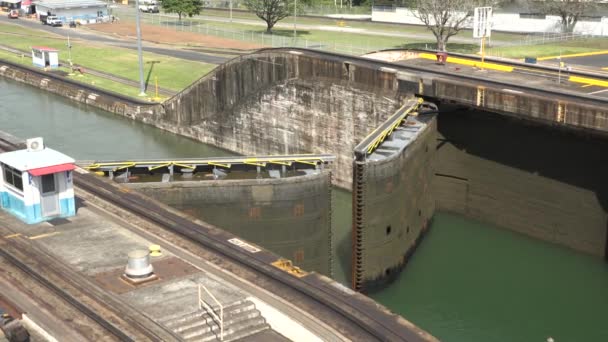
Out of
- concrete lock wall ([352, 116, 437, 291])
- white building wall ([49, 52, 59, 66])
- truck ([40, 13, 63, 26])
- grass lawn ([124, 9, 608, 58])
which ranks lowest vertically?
concrete lock wall ([352, 116, 437, 291])

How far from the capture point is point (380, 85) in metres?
48.2

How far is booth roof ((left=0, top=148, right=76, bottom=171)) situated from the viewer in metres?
28.7

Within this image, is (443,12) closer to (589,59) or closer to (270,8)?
(589,59)

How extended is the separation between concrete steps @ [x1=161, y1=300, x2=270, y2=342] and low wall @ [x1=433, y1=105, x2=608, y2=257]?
25.1 meters

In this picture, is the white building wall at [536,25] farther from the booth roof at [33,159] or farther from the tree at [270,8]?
the booth roof at [33,159]

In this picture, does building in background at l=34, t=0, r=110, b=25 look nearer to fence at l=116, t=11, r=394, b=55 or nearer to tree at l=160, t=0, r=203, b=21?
fence at l=116, t=11, r=394, b=55

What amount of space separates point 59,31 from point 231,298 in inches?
4222

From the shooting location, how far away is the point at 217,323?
22641 mm

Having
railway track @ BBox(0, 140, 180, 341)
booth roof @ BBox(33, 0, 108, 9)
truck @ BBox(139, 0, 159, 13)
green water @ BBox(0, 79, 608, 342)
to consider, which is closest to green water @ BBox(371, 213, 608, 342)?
green water @ BBox(0, 79, 608, 342)

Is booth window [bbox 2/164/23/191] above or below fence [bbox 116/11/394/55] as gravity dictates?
below

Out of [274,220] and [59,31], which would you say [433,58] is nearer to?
[274,220]

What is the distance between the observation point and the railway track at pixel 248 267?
70.1 ft

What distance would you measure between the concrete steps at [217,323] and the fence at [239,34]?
66.2 metres

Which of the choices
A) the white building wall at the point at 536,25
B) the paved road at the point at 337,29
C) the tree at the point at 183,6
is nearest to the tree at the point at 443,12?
the white building wall at the point at 536,25
